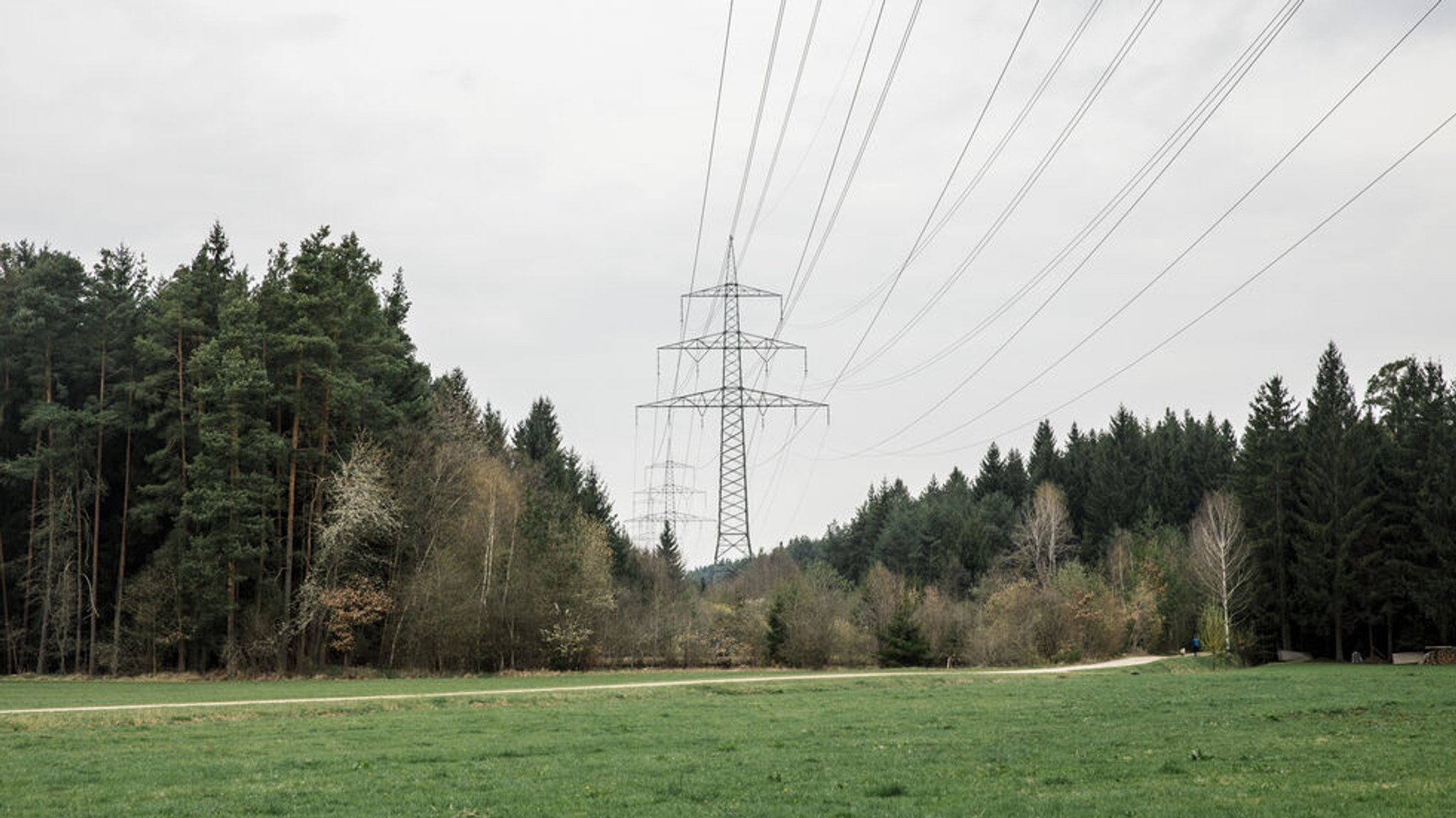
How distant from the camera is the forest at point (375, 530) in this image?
56594mm

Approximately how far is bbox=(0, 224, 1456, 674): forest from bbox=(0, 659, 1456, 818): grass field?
822 inches

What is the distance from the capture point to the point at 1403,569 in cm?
6925

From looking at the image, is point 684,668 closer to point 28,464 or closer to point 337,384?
point 337,384

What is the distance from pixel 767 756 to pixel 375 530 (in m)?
43.1

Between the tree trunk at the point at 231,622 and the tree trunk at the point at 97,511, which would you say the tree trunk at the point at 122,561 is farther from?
the tree trunk at the point at 231,622

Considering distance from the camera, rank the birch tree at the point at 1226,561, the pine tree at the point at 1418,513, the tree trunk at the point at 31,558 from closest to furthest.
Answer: the tree trunk at the point at 31,558 → the pine tree at the point at 1418,513 → the birch tree at the point at 1226,561

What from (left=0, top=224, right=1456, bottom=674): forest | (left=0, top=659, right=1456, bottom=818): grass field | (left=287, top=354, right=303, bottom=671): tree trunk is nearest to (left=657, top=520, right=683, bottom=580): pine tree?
(left=0, top=224, right=1456, bottom=674): forest

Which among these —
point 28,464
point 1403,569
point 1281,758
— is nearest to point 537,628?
point 28,464

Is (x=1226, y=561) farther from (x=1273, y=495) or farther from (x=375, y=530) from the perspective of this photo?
(x=375, y=530)

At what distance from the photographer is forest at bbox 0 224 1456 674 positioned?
186 ft

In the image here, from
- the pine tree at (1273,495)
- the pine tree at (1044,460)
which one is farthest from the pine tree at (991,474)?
the pine tree at (1273,495)

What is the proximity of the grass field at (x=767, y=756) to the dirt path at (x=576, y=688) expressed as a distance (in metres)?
1.30

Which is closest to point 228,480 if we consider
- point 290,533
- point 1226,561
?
point 290,533

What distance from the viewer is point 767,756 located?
768 inches
